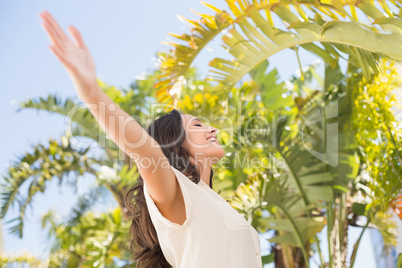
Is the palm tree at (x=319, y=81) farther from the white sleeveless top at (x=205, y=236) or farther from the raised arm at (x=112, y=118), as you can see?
the raised arm at (x=112, y=118)

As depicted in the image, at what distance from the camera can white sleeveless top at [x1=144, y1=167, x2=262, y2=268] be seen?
1627mm

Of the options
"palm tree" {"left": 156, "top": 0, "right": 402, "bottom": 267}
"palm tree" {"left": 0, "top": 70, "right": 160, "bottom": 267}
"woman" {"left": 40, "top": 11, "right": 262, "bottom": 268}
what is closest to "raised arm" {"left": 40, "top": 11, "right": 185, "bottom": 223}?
"woman" {"left": 40, "top": 11, "right": 262, "bottom": 268}

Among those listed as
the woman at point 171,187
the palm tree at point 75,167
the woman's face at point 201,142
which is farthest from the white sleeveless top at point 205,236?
the palm tree at point 75,167

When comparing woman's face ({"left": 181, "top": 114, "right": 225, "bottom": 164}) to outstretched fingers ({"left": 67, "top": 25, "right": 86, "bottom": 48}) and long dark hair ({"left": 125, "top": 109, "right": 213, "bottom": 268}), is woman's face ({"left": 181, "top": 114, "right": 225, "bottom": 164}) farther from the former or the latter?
outstretched fingers ({"left": 67, "top": 25, "right": 86, "bottom": 48})

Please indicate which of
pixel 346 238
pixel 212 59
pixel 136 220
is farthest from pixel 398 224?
pixel 136 220

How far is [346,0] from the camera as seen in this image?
9.05 feet

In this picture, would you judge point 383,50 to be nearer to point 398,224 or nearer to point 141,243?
point 141,243

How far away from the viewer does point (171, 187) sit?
1586 millimetres

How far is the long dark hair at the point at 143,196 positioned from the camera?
1960 mm

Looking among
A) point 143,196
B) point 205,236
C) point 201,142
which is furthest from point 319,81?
point 205,236

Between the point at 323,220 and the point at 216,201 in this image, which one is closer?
the point at 216,201

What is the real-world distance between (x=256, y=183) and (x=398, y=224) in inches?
56.6

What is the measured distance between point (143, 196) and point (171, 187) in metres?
0.42

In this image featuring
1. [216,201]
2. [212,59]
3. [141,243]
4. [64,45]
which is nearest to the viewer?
[64,45]
